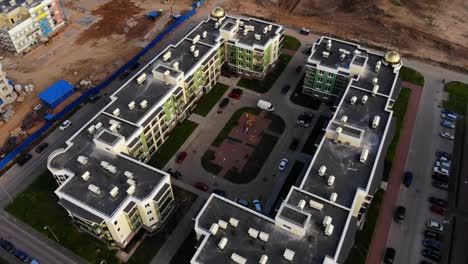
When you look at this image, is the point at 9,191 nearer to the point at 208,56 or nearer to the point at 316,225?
the point at 208,56

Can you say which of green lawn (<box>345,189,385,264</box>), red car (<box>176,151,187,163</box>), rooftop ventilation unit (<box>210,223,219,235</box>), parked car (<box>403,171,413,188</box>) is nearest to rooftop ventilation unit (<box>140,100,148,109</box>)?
red car (<box>176,151,187,163</box>)

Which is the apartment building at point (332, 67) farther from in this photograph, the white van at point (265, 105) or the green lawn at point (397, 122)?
the green lawn at point (397, 122)

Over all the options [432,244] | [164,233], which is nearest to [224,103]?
[164,233]

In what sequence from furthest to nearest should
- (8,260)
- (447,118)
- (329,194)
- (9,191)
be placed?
(447,118) → (9,191) → (8,260) → (329,194)

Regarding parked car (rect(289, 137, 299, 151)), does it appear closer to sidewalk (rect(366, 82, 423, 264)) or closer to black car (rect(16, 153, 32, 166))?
sidewalk (rect(366, 82, 423, 264))

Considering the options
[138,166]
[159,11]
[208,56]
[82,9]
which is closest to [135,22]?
[159,11]

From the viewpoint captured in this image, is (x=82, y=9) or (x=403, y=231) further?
(x=82, y=9)
